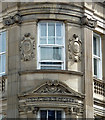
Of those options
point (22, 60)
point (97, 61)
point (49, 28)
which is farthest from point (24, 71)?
point (97, 61)

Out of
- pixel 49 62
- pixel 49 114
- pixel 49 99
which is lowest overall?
pixel 49 114

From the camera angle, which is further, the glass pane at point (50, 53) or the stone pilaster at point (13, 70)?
the glass pane at point (50, 53)

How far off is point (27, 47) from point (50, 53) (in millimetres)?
1169

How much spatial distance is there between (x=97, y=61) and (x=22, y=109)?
17.4 feet

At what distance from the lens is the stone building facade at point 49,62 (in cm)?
2600

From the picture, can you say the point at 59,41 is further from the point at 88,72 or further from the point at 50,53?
the point at 88,72

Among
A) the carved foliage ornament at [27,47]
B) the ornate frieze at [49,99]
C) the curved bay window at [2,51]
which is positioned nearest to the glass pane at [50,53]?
the carved foliage ornament at [27,47]

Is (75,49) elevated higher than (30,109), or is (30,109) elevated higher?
(75,49)

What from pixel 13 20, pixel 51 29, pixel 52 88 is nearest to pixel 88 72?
pixel 52 88

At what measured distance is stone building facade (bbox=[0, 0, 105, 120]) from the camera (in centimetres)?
2600

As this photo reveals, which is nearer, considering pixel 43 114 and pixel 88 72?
pixel 43 114

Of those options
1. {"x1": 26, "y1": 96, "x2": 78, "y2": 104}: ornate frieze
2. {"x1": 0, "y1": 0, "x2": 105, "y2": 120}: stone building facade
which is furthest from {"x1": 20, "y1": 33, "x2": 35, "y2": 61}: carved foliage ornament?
{"x1": 26, "y1": 96, "x2": 78, "y2": 104}: ornate frieze

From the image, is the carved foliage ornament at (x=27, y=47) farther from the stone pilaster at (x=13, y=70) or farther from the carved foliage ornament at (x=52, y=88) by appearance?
the carved foliage ornament at (x=52, y=88)

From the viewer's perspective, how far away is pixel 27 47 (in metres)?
26.9
